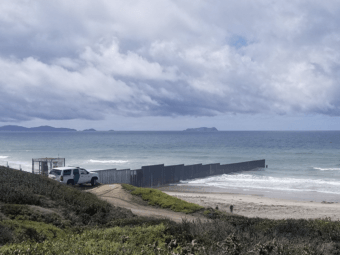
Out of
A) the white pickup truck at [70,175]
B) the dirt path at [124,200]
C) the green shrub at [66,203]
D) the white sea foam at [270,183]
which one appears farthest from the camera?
the white sea foam at [270,183]

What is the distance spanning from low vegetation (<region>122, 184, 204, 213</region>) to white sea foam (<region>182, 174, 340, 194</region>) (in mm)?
17332

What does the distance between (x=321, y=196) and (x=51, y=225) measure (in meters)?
28.5

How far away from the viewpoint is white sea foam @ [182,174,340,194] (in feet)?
118

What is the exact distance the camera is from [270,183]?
130ft

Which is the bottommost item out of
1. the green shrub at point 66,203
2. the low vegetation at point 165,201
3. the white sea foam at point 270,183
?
the white sea foam at point 270,183

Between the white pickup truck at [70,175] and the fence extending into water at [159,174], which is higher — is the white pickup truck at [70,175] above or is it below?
above

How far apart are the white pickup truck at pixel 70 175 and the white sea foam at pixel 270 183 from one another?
15507mm

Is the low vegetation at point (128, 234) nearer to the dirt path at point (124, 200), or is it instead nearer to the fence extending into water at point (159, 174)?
the dirt path at point (124, 200)

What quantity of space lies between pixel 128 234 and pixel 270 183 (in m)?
35.3

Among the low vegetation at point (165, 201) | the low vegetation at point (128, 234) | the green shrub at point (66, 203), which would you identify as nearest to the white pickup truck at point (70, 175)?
the low vegetation at point (165, 201)

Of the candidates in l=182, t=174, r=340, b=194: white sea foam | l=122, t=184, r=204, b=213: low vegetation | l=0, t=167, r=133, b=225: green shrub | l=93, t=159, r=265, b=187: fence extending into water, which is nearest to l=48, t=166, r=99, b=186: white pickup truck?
l=93, t=159, r=265, b=187: fence extending into water

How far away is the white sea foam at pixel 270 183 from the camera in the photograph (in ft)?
118

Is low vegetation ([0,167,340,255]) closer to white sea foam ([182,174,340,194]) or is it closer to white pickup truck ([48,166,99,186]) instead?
white pickup truck ([48,166,99,186])

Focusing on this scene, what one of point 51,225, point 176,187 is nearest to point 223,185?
point 176,187
